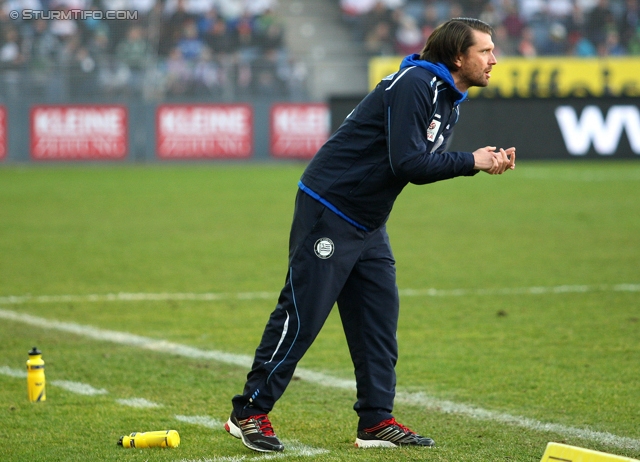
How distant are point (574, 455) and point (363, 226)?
1448 millimetres

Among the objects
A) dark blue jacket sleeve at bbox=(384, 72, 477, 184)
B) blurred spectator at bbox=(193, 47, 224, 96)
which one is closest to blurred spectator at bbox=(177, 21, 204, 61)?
blurred spectator at bbox=(193, 47, 224, 96)

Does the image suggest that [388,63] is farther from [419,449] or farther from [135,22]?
[419,449]

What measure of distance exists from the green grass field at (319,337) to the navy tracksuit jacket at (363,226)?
1.30 ft

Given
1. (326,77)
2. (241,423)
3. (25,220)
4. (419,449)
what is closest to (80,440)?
(241,423)

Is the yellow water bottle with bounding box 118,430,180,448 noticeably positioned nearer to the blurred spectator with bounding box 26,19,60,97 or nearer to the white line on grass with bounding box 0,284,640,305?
the white line on grass with bounding box 0,284,640,305

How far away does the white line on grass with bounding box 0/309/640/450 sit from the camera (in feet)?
15.7

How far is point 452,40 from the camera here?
435 cm

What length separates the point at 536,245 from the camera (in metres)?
12.0

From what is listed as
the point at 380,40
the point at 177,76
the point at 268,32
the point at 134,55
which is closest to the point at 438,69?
the point at 177,76

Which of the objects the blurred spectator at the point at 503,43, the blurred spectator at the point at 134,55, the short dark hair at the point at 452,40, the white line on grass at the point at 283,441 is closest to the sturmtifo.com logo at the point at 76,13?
the white line on grass at the point at 283,441

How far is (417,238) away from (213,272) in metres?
3.44

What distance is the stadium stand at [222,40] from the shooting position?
86.4ft

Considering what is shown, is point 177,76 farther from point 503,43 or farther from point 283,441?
point 283,441

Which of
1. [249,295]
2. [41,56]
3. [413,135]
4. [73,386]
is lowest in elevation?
[249,295]
